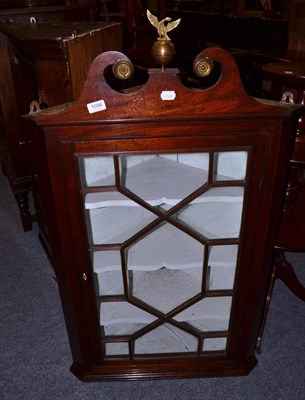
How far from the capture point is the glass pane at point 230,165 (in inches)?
37.0

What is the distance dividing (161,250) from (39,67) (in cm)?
65

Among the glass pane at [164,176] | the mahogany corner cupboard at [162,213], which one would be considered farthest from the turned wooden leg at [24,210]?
the glass pane at [164,176]

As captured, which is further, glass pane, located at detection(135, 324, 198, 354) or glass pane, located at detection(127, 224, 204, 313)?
glass pane, located at detection(135, 324, 198, 354)

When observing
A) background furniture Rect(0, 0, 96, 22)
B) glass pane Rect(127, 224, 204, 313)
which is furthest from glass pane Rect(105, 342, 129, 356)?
background furniture Rect(0, 0, 96, 22)

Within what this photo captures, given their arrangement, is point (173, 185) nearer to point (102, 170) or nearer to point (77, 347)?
point (102, 170)

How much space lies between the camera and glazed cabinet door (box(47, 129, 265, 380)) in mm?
914

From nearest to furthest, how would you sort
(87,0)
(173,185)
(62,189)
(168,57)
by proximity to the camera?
(168,57), (62,189), (173,185), (87,0)

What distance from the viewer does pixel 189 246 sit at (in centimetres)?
114

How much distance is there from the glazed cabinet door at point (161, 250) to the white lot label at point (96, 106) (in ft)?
0.26

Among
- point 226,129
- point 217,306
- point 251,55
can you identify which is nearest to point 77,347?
point 217,306

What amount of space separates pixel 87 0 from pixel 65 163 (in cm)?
220

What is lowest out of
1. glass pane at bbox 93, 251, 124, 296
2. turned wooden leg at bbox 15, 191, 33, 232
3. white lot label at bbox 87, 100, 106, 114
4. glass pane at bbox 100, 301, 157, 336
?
turned wooden leg at bbox 15, 191, 33, 232

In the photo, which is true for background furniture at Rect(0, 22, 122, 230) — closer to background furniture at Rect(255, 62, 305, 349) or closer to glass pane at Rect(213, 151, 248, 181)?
glass pane at Rect(213, 151, 248, 181)

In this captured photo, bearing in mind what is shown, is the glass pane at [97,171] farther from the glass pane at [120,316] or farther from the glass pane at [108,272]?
the glass pane at [120,316]
